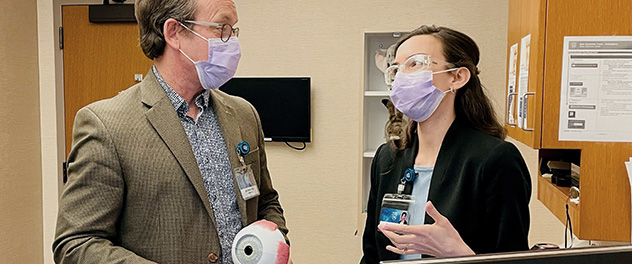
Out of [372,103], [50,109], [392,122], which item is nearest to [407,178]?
[392,122]

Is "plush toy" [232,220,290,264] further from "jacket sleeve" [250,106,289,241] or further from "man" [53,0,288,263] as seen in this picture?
"jacket sleeve" [250,106,289,241]

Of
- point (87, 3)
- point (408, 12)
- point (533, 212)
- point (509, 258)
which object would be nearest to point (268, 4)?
point (408, 12)

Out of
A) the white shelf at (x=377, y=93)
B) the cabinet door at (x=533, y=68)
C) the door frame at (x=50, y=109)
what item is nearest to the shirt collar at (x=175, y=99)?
the cabinet door at (x=533, y=68)

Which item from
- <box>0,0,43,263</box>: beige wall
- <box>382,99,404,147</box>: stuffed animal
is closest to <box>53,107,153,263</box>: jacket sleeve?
<box>382,99,404,147</box>: stuffed animal

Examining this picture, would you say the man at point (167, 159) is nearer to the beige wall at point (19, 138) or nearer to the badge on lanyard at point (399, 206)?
the badge on lanyard at point (399, 206)

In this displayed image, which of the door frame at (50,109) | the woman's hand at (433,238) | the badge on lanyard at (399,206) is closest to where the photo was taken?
the woman's hand at (433,238)

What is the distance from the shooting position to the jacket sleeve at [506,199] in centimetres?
153

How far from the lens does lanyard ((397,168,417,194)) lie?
1.68 meters

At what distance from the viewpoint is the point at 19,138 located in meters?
3.65

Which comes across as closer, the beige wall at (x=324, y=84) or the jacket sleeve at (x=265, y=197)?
the jacket sleeve at (x=265, y=197)

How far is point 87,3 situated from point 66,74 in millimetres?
501

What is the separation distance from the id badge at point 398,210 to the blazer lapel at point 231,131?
15.6 inches

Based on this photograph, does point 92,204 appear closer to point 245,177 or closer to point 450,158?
point 245,177

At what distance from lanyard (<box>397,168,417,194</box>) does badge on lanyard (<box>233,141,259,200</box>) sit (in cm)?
41
